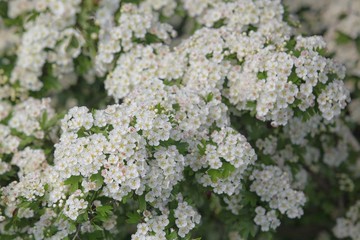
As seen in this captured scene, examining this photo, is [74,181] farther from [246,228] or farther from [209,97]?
[246,228]

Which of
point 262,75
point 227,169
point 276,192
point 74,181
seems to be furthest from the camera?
point 276,192

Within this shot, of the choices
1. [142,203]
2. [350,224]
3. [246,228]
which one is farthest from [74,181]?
[350,224]

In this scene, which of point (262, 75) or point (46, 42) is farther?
point (46, 42)

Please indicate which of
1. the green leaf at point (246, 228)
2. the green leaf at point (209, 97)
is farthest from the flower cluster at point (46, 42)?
the green leaf at point (246, 228)

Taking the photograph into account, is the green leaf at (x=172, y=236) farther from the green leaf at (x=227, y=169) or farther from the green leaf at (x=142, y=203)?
the green leaf at (x=227, y=169)

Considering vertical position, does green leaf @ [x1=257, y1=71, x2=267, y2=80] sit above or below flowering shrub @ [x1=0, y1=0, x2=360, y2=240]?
above

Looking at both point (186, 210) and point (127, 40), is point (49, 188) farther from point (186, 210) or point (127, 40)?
point (127, 40)

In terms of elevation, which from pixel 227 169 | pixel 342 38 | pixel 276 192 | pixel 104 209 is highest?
pixel 342 38

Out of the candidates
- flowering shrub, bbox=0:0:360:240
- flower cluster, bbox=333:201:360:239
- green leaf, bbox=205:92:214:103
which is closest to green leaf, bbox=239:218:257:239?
flowering shrub, bbox=0:0:360:240

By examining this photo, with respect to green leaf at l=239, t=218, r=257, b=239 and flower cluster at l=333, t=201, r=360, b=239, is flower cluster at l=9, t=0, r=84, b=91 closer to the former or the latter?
green leaf at l=239, t=218, r=257, b=239
